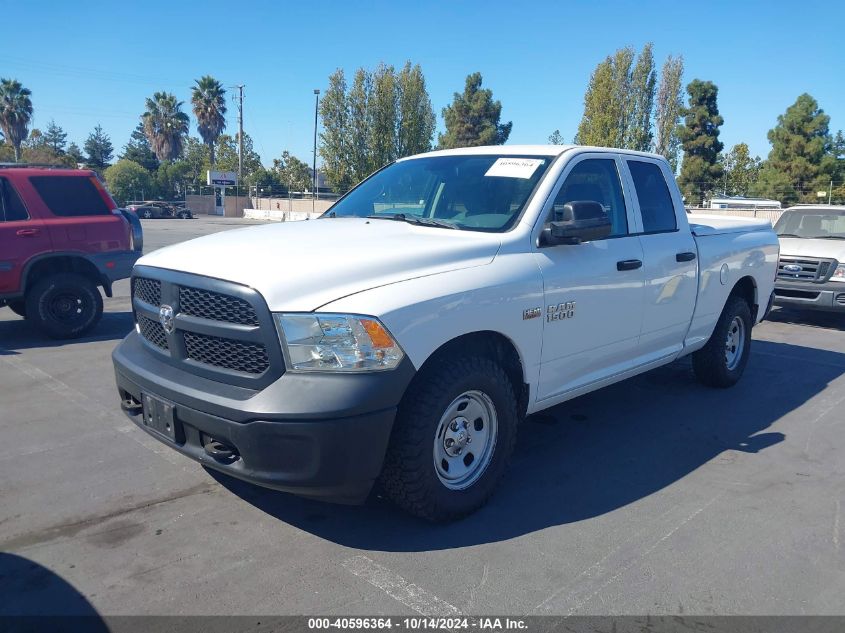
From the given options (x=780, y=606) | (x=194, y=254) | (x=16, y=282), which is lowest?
(x=780, y=606)

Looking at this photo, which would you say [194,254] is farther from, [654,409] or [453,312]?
[654,409]

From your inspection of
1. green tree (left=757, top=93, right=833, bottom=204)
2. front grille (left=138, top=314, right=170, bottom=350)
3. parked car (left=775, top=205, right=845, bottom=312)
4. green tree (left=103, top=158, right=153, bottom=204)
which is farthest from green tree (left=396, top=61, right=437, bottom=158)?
front grille (left=138, top=314, right=170, bottom=350)

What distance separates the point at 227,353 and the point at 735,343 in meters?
5.11

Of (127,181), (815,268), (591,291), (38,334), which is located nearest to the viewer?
(591,291)

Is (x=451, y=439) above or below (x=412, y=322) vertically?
below

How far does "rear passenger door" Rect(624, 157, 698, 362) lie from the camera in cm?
493

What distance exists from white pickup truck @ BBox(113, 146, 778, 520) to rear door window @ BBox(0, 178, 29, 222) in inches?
181

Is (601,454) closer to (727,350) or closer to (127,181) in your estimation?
(727,350)

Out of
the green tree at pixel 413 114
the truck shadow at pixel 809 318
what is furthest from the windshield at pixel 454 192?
the green tree at pixel 413 114

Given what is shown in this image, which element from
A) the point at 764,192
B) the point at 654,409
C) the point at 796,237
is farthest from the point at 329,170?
the point at 654,409

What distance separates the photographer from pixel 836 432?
211 inches

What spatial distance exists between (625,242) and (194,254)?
2.81 meters

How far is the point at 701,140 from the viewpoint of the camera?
138ft

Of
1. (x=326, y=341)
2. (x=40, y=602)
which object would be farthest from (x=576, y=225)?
(x=40, y=602)
